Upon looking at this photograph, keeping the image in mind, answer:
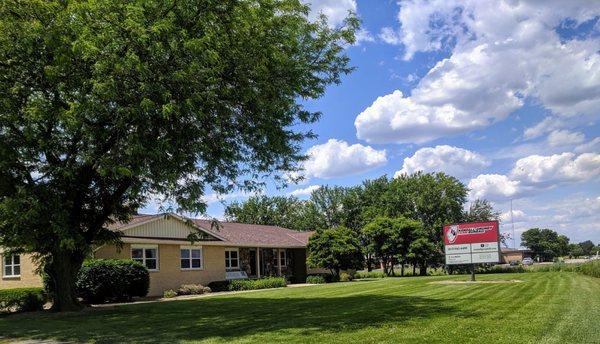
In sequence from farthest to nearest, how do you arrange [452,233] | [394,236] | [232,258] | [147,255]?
[394,236] < [232,258] < [452,233] < [147,255]

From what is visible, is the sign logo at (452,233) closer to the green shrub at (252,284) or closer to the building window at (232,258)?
the green shrub at (252,284)

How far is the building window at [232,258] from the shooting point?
3738cm

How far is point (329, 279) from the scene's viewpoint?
132ft

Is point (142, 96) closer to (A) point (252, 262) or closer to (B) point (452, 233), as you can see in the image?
(B) point (452, 233)

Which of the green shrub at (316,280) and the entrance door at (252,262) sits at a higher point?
Answer: the entrance door at (252,262)

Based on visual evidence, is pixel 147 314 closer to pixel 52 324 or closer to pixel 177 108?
pixel 52 324

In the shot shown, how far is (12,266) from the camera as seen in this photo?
29.2 metres

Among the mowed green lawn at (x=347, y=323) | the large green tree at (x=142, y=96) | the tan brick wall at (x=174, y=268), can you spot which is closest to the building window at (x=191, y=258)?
the tan brick wall at (x=174, y=268)

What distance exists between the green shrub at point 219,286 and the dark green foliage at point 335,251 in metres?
9.16

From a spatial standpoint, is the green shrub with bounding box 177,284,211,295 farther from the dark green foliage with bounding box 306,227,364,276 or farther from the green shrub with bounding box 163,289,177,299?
the dark green foliage with bounding box 306,227,364,276

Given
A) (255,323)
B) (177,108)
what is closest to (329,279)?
(255,323)

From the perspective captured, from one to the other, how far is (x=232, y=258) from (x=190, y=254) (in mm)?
5436

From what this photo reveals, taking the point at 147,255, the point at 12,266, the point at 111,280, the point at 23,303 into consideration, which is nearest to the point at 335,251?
the point at 147,255

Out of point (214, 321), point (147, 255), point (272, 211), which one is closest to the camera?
point (214, 321)
